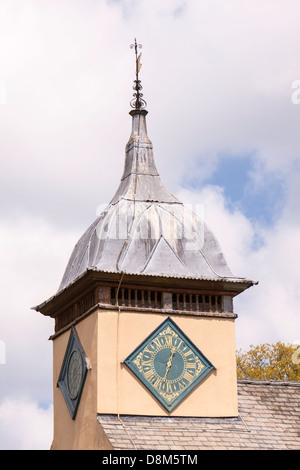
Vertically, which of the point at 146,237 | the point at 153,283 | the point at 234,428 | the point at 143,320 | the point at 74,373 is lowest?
the point at 234,428

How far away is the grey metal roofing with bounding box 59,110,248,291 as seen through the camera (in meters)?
29.9

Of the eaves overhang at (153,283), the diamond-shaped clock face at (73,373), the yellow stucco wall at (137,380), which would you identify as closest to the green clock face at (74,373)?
the diamond-shaped clock face at (73,373)

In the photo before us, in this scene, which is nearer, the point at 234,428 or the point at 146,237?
the point at 234,428

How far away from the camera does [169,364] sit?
95.5ft

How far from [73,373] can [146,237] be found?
13.4ft

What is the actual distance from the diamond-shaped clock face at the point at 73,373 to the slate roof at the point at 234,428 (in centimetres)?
173

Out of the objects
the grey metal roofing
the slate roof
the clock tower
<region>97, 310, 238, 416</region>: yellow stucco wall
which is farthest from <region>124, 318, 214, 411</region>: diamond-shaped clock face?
the grey metal roofing

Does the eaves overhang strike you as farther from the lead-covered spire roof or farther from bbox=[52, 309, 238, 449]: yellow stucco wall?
bbox=[52, 309, 238, 449]: yellow stucco wall

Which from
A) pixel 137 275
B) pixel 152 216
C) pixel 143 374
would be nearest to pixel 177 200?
pixel 152 216

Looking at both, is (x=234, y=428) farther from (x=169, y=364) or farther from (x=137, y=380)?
(x=137, y=380)

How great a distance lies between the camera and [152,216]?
30.9 metres

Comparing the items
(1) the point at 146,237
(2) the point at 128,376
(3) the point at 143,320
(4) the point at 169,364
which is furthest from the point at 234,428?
(1) the point at 146,237
